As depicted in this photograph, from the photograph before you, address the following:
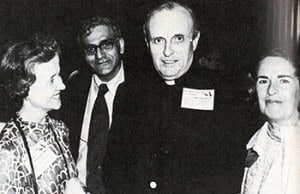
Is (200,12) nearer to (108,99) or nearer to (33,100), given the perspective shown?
(108,99)

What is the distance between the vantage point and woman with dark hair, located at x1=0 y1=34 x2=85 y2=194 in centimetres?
155

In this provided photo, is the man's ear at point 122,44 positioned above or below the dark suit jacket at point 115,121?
above

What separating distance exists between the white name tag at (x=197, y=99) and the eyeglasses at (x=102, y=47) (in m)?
0.23

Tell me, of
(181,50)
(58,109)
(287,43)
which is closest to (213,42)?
(181,50)

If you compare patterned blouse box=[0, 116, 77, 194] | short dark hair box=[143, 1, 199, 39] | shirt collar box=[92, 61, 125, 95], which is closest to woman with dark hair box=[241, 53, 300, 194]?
short dark hair box=[143, 1, 199, 39]

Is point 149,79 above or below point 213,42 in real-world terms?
below

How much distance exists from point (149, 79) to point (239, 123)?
0.27 meters

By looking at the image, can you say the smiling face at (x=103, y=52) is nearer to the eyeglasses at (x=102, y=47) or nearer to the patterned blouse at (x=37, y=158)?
the eyeglasses at (x=102, y=47)

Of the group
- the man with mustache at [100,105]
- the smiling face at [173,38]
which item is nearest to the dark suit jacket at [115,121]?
the man with mustache at [100,105]

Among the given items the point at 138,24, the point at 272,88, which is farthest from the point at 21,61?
the point at 272,88

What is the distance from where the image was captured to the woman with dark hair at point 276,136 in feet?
4.98

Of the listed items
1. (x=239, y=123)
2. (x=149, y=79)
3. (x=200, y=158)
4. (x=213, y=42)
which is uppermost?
(x=213, y=42)

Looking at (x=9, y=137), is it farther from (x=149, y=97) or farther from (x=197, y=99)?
(x=197, y=99)

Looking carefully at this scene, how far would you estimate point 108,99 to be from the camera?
1.58 metres
